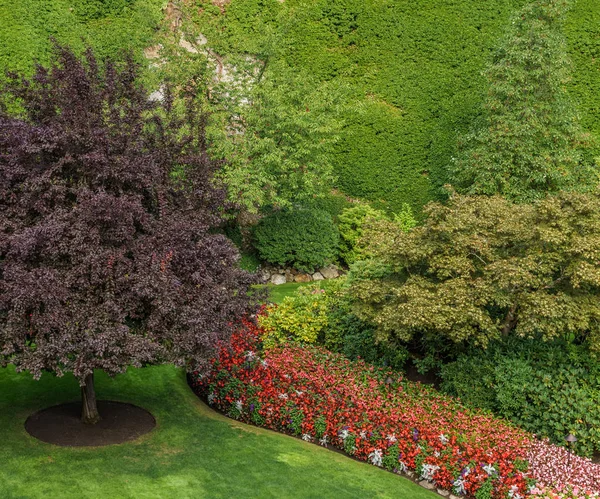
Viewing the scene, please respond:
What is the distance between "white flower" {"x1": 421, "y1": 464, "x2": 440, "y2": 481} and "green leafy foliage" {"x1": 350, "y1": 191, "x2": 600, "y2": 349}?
2197mm

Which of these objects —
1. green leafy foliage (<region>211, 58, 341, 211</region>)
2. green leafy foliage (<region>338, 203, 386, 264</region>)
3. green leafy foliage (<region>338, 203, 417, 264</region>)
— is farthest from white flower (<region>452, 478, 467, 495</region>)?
green leafy foliage (<region>338, 203, 386, 264</region>)

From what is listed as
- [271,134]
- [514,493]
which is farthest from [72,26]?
[514,493]

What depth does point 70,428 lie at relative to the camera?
31.6ft

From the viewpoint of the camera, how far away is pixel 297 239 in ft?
65.6

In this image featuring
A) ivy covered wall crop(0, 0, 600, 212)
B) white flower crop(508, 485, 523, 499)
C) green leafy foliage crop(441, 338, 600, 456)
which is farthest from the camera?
ivy covered wall crop(0, 0, 600, 212)

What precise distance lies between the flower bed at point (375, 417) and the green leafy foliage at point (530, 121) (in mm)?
10854

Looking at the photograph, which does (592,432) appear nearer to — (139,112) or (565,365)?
(565,365)

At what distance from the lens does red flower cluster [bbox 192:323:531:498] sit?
9.09 metres

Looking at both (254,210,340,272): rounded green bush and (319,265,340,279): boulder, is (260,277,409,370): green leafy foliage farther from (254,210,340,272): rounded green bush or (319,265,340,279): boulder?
(319,265,340,279): boulder

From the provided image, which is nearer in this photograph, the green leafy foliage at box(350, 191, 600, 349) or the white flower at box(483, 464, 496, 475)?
the white flower at box(483, 464, 496, 475)

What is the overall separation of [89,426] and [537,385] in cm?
736

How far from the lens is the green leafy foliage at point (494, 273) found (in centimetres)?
1004

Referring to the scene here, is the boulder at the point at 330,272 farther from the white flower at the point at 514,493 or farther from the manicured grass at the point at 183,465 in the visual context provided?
the white flower at the point at 514,493

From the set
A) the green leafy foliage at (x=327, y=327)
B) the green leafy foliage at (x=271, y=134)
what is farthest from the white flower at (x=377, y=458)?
the green leafy foliage at (x=271, y=134)
